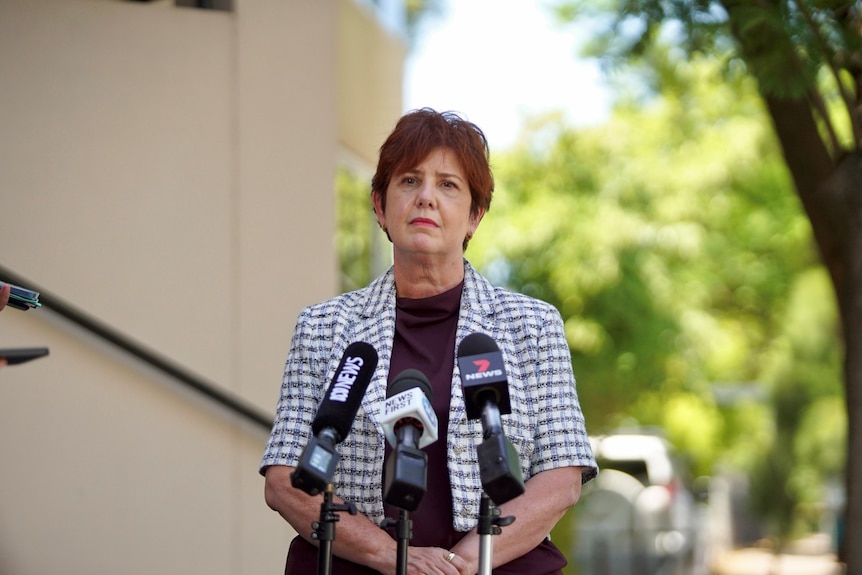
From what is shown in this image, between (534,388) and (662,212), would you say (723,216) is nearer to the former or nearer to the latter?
(662,212)

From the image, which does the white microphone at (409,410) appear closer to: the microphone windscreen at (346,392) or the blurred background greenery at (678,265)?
the microphone windscreen at (346,392)

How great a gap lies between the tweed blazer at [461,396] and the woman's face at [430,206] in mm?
203

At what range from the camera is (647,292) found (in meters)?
17.3

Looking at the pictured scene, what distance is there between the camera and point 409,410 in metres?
2.72

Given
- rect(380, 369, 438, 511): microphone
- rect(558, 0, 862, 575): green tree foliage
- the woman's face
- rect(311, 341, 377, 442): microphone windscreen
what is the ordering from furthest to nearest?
1. rect(558, 0, 862, 575): green tree foliage
2. the woman's face
3. rect(311, 341, 377, 442): microphone windscreen
4. rect(380, 369, 438, 511): microphone

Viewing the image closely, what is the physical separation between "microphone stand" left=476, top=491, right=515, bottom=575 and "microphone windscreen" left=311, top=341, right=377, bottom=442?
0.37 m

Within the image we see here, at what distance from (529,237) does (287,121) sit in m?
11.0

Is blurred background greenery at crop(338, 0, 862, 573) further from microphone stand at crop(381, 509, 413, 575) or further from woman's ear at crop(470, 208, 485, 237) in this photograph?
microphone stand at crop(381, 509, 413, 575)

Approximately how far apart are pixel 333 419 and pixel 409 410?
0.21 meters

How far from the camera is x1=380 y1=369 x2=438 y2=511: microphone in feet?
8.53

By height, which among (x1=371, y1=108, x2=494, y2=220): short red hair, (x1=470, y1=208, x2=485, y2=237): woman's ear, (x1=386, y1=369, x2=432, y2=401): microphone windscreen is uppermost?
(x1=371, y1=108, x2=494, y2=220): short red hair

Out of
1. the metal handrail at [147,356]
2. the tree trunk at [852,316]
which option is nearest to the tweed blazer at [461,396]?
the metal handrail at [147,356]

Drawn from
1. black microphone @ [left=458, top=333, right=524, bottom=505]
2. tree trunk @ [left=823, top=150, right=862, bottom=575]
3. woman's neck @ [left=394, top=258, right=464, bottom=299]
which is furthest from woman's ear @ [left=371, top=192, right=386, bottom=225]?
tree trunk @ [left=823, top=150, right=862, bottom=575]

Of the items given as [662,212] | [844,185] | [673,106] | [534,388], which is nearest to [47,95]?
[534,388]
